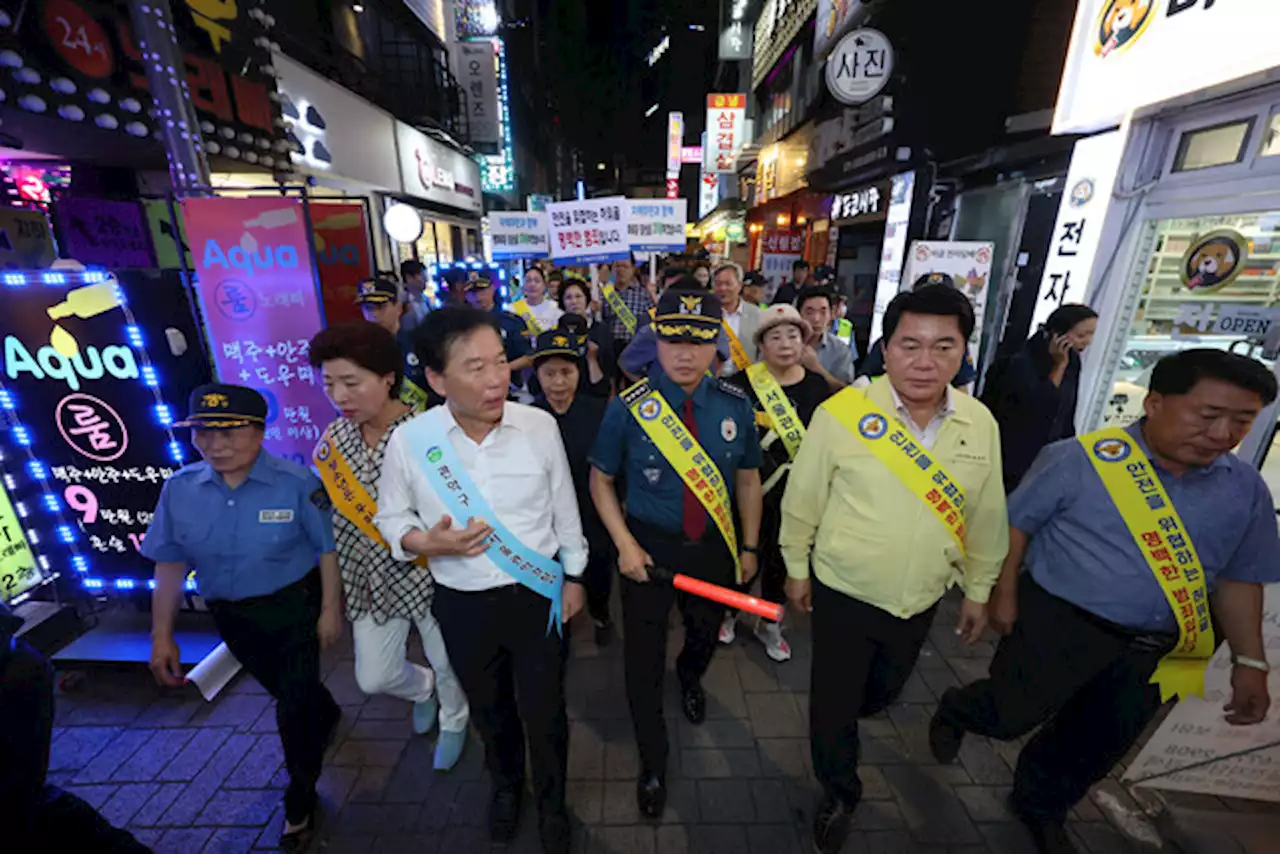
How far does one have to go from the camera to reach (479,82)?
1917 cm

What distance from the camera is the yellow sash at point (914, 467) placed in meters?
2.15

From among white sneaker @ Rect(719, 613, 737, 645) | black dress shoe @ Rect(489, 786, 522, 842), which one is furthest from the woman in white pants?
white sneaker @ Rect(719, 613, 737, 645)

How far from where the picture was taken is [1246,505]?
6.89ft

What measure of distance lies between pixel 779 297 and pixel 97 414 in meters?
10.1

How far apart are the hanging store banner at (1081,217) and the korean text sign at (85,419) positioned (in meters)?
8.10

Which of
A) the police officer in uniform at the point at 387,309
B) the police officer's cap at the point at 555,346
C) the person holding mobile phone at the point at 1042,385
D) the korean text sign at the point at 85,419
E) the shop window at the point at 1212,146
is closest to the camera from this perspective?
the korean text sign at the point at 85,419

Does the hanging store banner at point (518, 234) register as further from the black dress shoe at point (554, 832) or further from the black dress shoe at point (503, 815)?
the black dress shoe at point (554, 832)

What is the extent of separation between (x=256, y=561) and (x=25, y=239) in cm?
730

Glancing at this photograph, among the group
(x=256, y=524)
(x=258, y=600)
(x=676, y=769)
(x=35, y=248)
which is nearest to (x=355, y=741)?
(x=258, y=600)

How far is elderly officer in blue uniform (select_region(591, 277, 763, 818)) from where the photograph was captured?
2512 millimetres

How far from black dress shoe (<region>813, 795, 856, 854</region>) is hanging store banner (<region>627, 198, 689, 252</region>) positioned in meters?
7.99

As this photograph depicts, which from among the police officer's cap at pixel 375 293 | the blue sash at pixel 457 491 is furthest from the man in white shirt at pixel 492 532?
the police officer's cap at pixel 375 293

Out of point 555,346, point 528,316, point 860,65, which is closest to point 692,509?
point 555,346

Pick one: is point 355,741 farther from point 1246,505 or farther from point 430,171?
point 430,171
